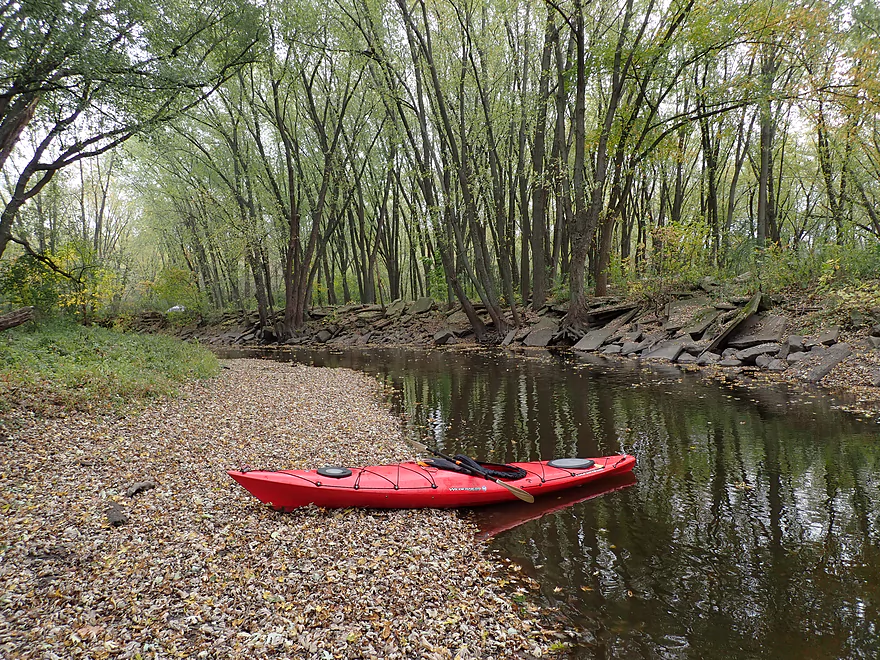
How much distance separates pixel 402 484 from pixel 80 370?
5628mm

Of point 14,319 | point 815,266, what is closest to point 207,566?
point 14,319

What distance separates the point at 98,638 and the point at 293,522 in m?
1.67

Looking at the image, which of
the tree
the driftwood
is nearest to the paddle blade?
the driftwood

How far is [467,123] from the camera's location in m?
17.0

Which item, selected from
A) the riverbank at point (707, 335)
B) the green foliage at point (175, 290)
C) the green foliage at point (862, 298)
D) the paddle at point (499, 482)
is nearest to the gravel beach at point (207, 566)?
the paddle at point (499, 482)

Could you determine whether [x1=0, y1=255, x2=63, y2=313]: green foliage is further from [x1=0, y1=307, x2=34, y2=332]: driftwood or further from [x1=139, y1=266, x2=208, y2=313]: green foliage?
[x1=139, y1=266, x2=208, y2=313]: green foliage

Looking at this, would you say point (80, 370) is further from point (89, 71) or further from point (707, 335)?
point (707, 335)

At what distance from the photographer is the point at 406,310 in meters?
23.0

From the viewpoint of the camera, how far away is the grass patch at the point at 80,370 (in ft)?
18.9

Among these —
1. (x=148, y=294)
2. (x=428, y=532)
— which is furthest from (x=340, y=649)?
(x=148, y=294)

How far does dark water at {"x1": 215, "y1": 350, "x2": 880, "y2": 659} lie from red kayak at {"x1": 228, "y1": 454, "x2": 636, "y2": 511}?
244mm

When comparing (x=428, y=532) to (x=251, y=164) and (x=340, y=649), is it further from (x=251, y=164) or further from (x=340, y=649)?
(x=251, y=164)

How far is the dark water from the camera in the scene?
278 centimetres

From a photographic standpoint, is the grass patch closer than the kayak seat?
No
